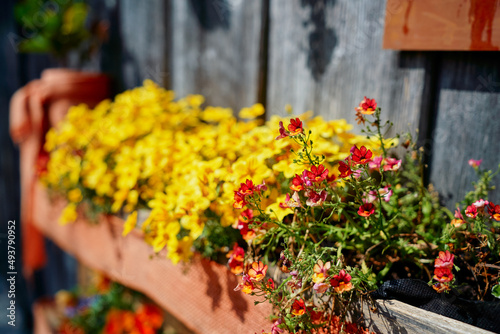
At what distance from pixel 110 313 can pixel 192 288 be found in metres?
1.23

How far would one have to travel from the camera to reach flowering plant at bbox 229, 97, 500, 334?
0.81 metres

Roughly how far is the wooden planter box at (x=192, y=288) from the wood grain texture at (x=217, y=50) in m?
0.72

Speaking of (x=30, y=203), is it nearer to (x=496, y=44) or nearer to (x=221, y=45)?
(x=221, y=45)

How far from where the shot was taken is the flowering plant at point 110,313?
6.70ft

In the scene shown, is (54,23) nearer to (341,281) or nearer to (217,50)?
(217,50)

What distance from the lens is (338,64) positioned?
4.33 feet

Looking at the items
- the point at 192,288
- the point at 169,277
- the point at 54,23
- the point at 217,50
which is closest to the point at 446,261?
the point at 192,288

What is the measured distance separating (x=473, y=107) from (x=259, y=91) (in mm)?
809

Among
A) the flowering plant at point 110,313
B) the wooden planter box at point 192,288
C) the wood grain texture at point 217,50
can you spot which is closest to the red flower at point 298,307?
the wooden planter box at point 192,288

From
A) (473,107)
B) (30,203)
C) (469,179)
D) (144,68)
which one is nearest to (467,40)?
(473,107)

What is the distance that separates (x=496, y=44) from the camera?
93cm

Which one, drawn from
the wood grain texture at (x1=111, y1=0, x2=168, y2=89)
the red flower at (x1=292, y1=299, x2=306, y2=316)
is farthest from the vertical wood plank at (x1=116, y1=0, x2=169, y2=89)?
the red flower at (x1=292, y1=299, x2=306, y2=316)

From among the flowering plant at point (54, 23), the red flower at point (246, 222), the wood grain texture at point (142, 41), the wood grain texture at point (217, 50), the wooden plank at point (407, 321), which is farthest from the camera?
the flowering plant at point (54, 23)

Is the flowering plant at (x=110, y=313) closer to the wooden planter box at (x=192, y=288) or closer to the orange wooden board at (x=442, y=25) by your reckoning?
the wooden planter box at (x=192, y=288)
